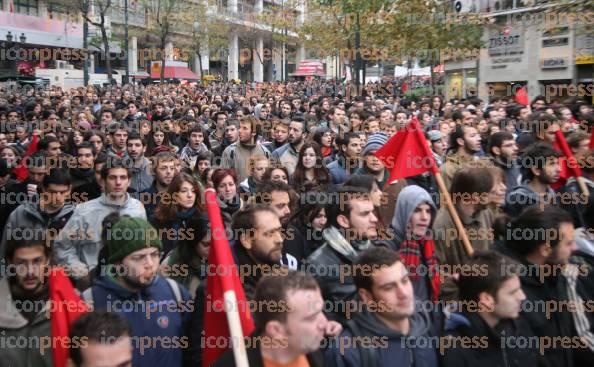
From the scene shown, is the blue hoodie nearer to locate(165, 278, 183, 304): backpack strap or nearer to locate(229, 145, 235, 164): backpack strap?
locate(165, 278, 183, 304): backpack strap

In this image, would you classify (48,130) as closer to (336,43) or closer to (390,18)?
(390,18)

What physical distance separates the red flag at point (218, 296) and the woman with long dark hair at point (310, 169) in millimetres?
3887

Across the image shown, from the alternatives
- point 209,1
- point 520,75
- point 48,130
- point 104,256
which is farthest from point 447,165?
point 209,1

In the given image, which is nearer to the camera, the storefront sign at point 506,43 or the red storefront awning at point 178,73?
the storefront sign at point 506,43

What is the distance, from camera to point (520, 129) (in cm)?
976

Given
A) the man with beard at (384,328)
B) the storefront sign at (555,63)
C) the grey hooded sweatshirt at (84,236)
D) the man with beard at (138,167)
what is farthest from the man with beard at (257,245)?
the storefront sign at (555,63)

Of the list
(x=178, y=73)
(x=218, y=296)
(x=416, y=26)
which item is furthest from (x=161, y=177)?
(x=178, y=73)

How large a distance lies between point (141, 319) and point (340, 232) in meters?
1.46

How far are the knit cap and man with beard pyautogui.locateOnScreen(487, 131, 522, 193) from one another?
454cm

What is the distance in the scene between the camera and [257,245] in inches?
149

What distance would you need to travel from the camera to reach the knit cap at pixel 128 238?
11.6 ft

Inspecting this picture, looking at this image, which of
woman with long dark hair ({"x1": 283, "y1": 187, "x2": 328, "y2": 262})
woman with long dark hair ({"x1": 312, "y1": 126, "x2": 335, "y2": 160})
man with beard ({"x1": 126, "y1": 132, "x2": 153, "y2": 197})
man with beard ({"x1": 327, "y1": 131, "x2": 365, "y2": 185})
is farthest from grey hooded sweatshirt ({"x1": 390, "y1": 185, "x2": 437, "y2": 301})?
woman with long dark hair ({"x1": 312, "y1": 126, "x2": 335, "y2": 160})

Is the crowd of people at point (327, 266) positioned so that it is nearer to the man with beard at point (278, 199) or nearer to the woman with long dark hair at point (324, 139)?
the man with beard at point (278, 199)

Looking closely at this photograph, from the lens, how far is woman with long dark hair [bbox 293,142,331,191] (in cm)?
717
